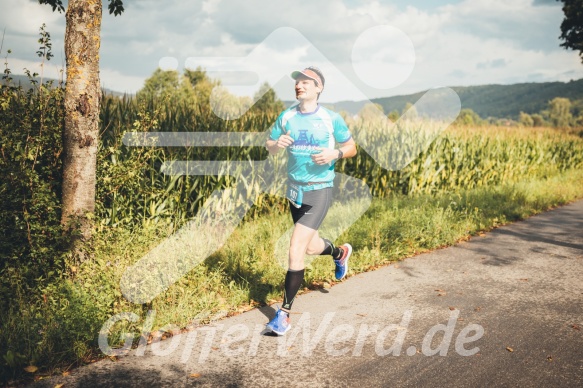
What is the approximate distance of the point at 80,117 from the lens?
16.1 feet

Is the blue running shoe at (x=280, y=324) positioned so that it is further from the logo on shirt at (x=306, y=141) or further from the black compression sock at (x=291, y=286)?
the logo on shirt at (x=306, y=141)

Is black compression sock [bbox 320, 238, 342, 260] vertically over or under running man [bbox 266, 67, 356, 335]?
under

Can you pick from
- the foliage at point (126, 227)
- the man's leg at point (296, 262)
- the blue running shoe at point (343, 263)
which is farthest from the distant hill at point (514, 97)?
the man's leg at point (296, 262)

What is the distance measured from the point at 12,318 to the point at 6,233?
59.5 inches

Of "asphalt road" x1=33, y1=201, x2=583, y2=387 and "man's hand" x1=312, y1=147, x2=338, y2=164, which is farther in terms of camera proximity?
"man's hand" x1=312, y1=147, x2=338, y2=164

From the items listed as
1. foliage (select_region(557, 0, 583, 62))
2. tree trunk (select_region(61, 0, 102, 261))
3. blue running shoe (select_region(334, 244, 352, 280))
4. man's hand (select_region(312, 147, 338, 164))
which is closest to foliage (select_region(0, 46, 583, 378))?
tree trunk (select_region(61, 0, 102, 261))

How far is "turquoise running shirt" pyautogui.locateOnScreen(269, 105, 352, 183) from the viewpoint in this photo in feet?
14.7

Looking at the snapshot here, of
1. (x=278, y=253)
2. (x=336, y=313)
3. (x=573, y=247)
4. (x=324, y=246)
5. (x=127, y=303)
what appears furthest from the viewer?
(x=573, y=247)

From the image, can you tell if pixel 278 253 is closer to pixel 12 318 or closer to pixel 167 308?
pixel 167 308

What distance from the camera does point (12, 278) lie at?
4.60 m

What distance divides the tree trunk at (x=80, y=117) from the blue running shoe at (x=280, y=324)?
2.24 m

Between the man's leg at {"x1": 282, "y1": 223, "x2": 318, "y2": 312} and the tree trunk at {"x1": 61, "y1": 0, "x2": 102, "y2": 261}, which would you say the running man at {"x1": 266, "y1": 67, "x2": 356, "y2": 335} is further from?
the tree trunk at {"x1": 61, "y1": 0, "x2": 102, "y2": 261}

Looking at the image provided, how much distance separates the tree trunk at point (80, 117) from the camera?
4.82 m

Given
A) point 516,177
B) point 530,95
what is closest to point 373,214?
point 516,177
